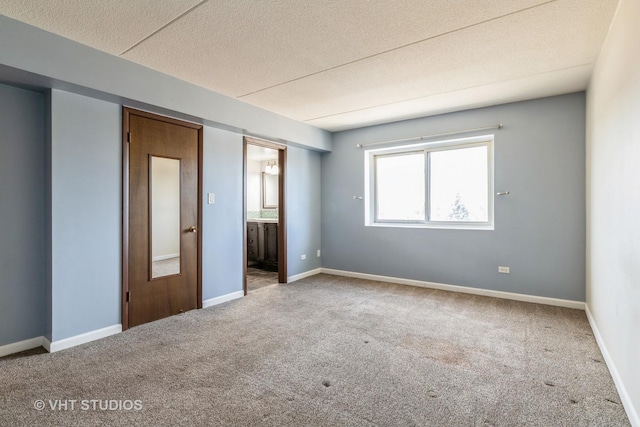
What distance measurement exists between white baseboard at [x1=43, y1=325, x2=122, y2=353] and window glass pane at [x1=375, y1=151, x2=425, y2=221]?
12.7 ft

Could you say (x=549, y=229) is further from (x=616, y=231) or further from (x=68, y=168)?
(x=68, y=168)

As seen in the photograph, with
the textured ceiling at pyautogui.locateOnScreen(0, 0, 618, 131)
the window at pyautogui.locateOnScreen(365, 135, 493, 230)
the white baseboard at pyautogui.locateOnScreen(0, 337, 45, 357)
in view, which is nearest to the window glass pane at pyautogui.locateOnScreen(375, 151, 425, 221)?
the window at pyautogui.locateOnScreen(365, 135, 493, 230)

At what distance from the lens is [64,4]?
6.65 ft

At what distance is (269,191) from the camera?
7184mm

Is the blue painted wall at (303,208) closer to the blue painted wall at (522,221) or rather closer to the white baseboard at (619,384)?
the blue painted wall at (522,221)

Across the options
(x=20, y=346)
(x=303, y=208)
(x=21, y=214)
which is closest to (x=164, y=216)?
(x=21, y=214)

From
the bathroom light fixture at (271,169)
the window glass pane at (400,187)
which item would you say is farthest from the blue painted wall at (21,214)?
the bathroom light fixture at (271,169)

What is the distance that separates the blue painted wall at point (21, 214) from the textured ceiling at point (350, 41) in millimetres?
761

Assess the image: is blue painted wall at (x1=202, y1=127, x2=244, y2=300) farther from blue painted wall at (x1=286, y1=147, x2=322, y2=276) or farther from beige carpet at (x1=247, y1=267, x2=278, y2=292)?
blue painted wall at (x1=286, y1=147, x2=322, y2=276)

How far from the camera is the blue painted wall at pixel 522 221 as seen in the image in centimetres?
360

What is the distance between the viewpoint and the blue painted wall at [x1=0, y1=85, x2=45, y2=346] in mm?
2516

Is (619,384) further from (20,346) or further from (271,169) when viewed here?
(271,169)

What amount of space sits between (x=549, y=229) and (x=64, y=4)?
4904 millimetres

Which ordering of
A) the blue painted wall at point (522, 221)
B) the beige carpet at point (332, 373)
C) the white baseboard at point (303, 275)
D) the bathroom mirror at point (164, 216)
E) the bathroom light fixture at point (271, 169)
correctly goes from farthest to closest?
1. the bathroom light fixture at point (271, 169)
2. the white baseboard at point (303, 275)
3. the blue painted wall at point (522, 221)
4. the bathroom mirror at point (164, 216)
5. the beige carpet at point (332, 373)
